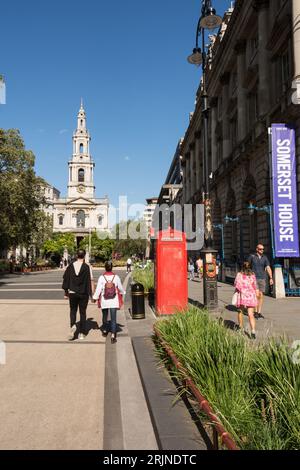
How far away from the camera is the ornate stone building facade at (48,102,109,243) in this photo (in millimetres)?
120625

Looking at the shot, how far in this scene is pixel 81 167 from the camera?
123 m

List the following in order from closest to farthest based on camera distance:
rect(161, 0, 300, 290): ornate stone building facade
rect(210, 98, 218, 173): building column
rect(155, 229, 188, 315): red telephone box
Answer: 1. rect(155, 229, 188, 315): red telephone box
2. rect(161, 0, 300, 290): ornate stone building facade
3. rect(210, 98, 218, 173): building column

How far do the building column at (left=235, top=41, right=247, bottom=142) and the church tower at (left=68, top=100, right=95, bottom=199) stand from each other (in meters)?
98.0

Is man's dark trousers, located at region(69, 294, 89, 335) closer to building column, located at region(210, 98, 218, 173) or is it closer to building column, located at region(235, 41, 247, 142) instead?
building column, located at region(235, 41, 247, 142)

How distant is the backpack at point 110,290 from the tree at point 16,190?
98.8 ft

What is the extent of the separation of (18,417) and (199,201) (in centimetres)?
4249

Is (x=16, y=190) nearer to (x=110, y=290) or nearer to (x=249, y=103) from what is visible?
(x=249, y=103)

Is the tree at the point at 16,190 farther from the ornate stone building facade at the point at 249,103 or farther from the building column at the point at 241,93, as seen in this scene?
the building column at the point at 241,93

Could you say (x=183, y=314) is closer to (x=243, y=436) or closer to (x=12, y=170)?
(x=243, y=436)

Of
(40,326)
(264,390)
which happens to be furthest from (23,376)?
(40,326)

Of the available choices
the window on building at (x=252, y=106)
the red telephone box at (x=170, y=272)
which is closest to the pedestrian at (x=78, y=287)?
the red telephone box at (x=170, y=272)

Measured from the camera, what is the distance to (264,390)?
389cm

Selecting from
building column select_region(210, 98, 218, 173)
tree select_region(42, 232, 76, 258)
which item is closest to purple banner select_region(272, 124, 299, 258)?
building column select_region(210, 98, 218, 173)

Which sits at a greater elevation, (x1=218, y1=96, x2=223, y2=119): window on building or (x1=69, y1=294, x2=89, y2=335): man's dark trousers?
(x1=218, y1=96, x2=223, y2=119): window on building
